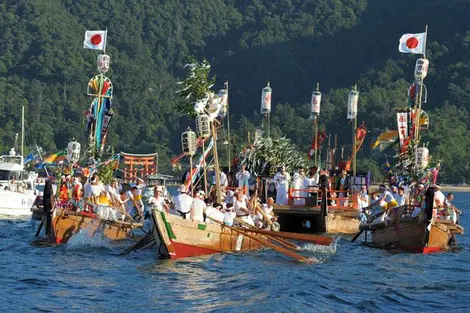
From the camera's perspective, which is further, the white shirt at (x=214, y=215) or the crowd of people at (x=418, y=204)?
the crowd of people at (x=418, y=204)

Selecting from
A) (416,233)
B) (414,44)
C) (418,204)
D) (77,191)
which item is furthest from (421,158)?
(77,191)

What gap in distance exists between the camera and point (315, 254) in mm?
36062

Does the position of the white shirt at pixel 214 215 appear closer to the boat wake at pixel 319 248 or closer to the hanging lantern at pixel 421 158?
the boat wake at pixel 319 248

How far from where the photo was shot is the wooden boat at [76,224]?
3603 cm

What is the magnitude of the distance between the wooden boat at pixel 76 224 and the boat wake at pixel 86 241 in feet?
0.31

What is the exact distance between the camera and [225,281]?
28.9 meters

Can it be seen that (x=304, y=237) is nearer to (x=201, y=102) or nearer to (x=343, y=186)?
(x=201, y=102)

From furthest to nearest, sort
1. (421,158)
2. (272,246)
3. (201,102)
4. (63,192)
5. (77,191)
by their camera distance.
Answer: (421,158) → (63,192) → (77,191) → (201,102) → (272,246)

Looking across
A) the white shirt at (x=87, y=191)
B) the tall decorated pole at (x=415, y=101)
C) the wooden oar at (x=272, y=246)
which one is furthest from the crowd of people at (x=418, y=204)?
the white shirt at (x=87, y=191)

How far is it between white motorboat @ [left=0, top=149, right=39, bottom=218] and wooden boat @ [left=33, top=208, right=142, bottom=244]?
20729mm

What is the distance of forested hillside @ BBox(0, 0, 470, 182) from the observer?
14575cm

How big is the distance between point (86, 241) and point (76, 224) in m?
0.68

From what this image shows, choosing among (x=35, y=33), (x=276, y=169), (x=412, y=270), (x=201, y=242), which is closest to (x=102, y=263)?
(x=201, y=242)

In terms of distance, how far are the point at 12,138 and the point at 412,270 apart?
116 metres
